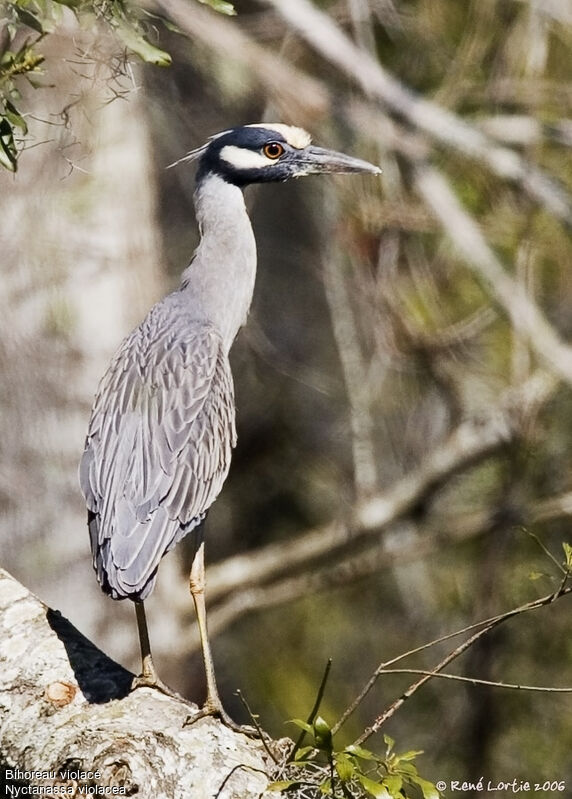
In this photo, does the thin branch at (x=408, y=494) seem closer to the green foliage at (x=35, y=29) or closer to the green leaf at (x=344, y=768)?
the green foliage at (x=35, y=29)

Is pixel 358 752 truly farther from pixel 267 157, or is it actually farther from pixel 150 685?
pixel 267 157

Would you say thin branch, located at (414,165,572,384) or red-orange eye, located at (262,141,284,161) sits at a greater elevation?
red-orange eye, located at (262,141,284,161)

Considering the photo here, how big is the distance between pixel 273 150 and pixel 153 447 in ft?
3.59

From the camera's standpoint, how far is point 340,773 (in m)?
2.04

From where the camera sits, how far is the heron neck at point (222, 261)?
12.0 ft

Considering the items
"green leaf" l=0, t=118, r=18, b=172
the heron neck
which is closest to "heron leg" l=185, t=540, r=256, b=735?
the heron neck

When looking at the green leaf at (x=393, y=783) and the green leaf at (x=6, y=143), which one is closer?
the green leaf at (x=393, y=783)

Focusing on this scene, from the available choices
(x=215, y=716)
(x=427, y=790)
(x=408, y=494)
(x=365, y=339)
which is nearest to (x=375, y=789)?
(x=427, y=790)

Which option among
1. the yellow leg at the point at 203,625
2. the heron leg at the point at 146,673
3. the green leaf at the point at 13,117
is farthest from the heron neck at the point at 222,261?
the green leaf at the point at 13,117

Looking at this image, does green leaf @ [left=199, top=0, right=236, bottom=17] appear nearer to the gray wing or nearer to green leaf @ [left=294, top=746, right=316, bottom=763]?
the gray wing

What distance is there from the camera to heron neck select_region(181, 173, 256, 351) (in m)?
3.65

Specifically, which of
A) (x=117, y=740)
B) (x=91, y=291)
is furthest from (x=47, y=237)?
(x=117, y=740)

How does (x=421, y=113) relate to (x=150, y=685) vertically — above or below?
above

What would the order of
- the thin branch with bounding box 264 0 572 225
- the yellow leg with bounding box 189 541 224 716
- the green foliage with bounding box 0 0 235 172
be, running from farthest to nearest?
the thin branch with bounding box 264 0 572 225
the yellow leg with bounding box 189 541 224 716
the green foliage with bounding box 0 0 235 172
